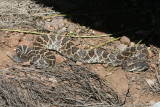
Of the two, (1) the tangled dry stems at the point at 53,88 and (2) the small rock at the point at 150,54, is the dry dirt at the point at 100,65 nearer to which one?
(2) the small rock at the point at 150,54

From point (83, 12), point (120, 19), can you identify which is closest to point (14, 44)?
point (83, 12)

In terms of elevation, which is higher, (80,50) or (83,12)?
(83,12)

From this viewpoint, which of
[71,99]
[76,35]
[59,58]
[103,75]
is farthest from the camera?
[76,35]

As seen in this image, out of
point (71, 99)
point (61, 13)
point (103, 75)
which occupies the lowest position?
point (71, 99)

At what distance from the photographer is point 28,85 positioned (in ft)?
20.4

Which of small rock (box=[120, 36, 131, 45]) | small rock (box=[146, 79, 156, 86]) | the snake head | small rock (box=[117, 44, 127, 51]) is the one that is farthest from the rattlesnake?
small rock (box=[146, 79, 156, 86])

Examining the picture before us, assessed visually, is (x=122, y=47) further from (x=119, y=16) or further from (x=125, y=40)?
(x=119, y=16)

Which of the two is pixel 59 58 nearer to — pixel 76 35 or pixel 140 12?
pixel 76 35

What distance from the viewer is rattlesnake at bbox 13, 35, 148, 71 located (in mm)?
7066

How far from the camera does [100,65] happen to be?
7449 millimetres

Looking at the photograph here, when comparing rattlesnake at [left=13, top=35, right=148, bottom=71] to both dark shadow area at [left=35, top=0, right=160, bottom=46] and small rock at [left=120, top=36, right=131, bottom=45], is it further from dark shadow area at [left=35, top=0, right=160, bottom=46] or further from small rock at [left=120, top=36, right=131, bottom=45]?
dark shadow area at [left=35, top=0, right=160, bottom=46]

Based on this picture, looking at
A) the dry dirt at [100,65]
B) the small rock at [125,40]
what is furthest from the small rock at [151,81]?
the small rock at [125,40]

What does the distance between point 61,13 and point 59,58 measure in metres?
1.56

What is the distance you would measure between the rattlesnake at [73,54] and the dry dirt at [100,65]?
14 centimetres
